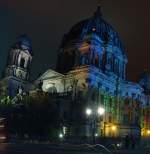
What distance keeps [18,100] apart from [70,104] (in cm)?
1280

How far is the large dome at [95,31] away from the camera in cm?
8100

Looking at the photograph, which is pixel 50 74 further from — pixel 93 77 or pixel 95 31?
pixel 95 31

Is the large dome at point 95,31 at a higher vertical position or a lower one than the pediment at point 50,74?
higher

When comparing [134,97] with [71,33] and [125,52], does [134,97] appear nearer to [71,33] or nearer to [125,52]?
[125,52]

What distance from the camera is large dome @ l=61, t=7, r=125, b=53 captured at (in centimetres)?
8100

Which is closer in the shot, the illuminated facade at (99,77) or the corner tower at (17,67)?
the illuminated facade at (99,77)

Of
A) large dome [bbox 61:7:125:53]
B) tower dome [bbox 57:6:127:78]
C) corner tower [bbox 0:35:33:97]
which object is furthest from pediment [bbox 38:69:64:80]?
large dome [bbox 61:7:125:53]

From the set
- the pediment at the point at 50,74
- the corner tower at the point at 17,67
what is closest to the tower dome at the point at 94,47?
the pediment at the point at 50,74

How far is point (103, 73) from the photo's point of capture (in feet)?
242

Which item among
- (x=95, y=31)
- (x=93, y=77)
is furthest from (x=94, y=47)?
(x=93, y=77)

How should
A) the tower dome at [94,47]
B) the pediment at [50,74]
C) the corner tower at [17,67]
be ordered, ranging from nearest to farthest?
the pediment at [50,74]
the tower dome at [94,47]
the corner tower at [17,67]

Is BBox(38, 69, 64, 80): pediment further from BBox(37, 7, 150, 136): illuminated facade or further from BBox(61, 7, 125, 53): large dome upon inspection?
BBox(61, 7, 125, 53): large dome

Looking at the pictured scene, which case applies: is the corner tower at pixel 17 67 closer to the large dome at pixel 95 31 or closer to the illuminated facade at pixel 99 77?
the illuminated facade at pixel 99 77

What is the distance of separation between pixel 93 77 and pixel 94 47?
29.6 feet
